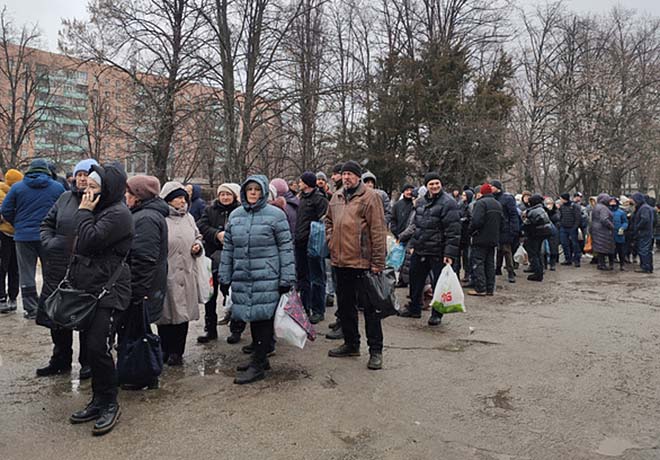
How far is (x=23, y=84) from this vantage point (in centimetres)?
3200

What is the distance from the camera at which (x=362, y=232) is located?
459 cm

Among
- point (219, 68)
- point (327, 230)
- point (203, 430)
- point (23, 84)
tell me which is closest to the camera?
point (203, 430)

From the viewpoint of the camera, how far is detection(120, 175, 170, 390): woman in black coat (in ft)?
12.8

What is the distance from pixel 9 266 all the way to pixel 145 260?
412cm

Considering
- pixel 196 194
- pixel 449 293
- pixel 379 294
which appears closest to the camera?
pixel 379 294

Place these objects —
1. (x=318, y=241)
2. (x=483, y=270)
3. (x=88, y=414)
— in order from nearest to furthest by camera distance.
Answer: (x=88, y=414) < (x=318, y=241) < (x=483, y=270)

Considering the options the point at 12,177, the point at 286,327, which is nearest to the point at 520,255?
the point at 286,327

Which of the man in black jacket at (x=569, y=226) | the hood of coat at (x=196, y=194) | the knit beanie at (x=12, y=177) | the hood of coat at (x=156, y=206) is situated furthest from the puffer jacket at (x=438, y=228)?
the man in black jacket at (x=569, y=226)

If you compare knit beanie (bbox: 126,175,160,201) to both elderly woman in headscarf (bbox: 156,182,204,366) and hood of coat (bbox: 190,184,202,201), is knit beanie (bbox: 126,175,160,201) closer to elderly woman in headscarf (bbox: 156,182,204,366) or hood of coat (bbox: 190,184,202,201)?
elderly woman in headscarf (bbox: 156,182,204,366)

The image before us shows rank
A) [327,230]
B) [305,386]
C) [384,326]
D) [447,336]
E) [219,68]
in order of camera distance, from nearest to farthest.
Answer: [305,386] → [327,230] → [447,336] → [384,326] → [219,68]

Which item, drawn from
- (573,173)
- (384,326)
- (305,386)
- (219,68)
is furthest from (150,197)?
(573,173)

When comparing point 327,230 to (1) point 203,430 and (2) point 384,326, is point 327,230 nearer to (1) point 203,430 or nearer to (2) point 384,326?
(2) point 384,326

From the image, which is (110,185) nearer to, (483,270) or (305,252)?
(305,252)

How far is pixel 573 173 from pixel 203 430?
34294 millimetres
